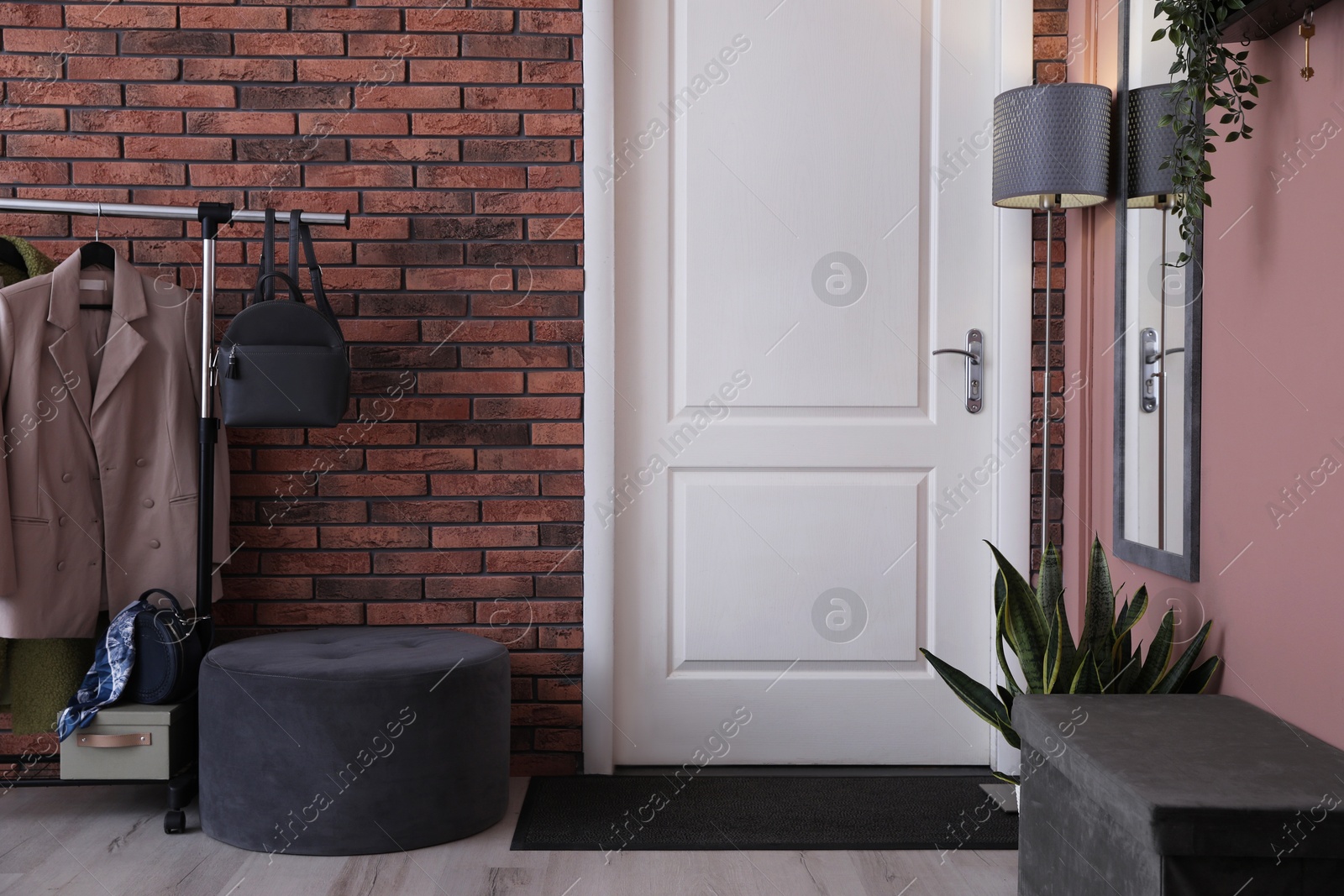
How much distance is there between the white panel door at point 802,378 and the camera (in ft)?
8.72

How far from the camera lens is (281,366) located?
226 centimetres

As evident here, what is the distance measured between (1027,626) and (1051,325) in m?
0.93

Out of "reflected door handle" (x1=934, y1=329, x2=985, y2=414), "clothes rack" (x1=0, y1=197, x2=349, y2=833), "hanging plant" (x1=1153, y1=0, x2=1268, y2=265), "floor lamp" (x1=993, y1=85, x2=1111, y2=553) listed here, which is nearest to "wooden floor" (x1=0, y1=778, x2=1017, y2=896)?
"clothes rack" (x1=0, y1=197, x2=349, y2=833)

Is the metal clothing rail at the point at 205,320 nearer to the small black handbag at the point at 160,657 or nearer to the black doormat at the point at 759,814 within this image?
the small black handbag at the point at 160,657

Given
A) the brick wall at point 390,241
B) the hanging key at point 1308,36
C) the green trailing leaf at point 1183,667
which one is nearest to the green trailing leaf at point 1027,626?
the green trailing leaf at point 1183,667

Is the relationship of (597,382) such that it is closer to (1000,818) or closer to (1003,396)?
(1003,396)

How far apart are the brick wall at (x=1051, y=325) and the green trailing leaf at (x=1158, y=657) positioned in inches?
24.9

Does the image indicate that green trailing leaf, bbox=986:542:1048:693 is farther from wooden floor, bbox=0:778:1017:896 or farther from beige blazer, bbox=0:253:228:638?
beige blazer, bbox=0:253:228:638

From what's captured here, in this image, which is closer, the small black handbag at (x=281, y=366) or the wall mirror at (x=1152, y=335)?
the wall mirror at (x=1152, y=335)

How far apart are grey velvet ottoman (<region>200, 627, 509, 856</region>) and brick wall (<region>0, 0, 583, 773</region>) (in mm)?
421

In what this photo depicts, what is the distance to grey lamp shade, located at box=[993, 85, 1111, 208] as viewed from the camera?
7.48 ft

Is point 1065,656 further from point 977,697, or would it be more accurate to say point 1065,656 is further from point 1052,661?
point 977,697

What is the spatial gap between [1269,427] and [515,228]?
1.76 m

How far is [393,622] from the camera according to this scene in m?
2.64
